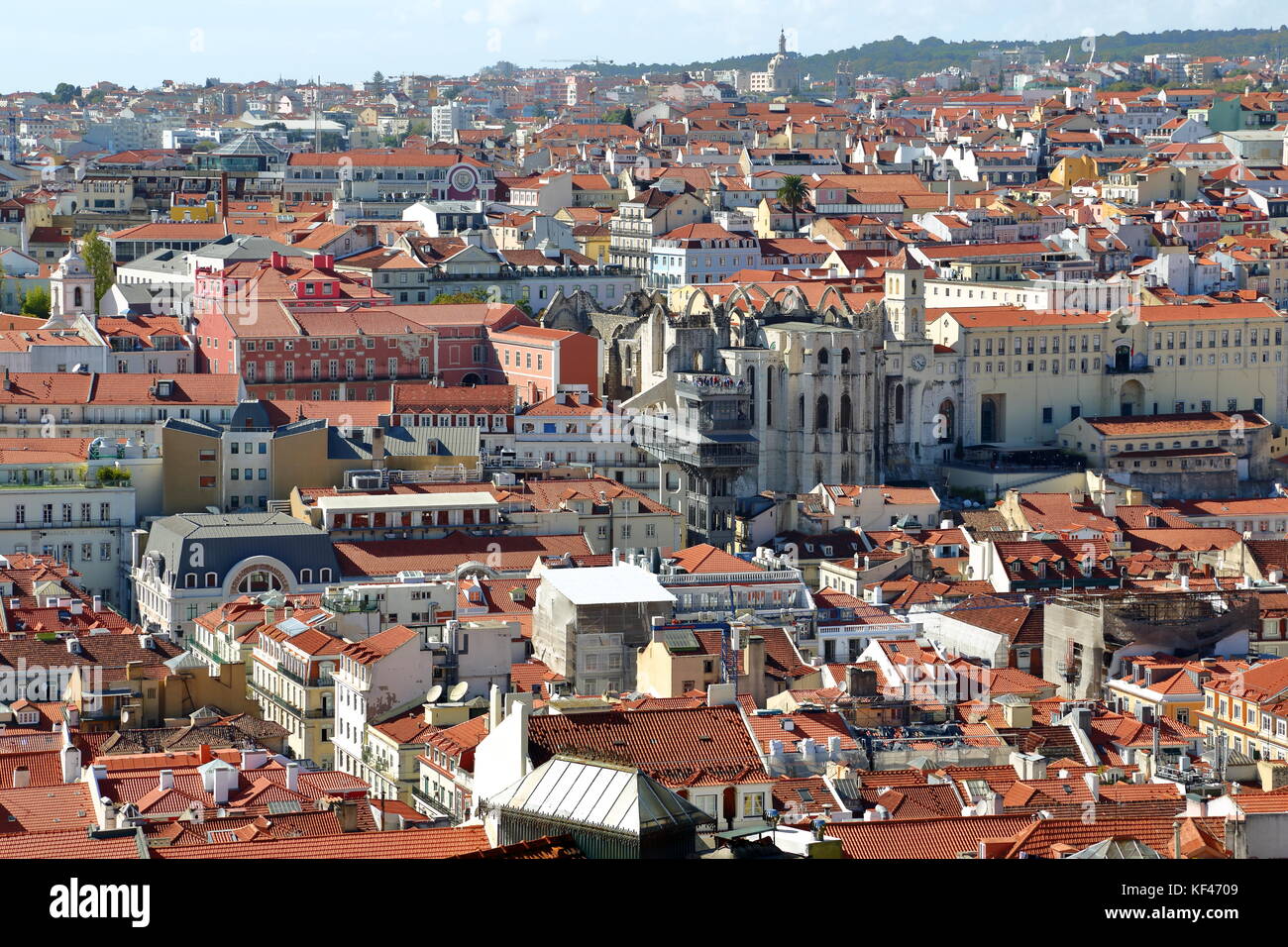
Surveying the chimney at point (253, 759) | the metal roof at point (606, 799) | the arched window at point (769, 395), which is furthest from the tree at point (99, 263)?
the metal roof at point (606, 799)

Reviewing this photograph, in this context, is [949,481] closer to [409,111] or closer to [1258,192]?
[1258,192]

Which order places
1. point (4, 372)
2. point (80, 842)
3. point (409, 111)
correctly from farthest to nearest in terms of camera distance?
1. point (409, 111)
2. point (4, 372)
3. point (80, 842)

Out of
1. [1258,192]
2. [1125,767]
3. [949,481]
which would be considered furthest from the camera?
[1258,192]

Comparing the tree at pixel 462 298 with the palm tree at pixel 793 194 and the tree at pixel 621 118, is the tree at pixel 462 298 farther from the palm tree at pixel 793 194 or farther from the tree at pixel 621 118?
the tree at pixel 621 118

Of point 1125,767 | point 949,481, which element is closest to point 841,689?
point 1125,767

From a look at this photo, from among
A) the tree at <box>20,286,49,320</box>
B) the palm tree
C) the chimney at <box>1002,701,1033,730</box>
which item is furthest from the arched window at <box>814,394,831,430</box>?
the palm tree

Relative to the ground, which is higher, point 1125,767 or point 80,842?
point 80,842
